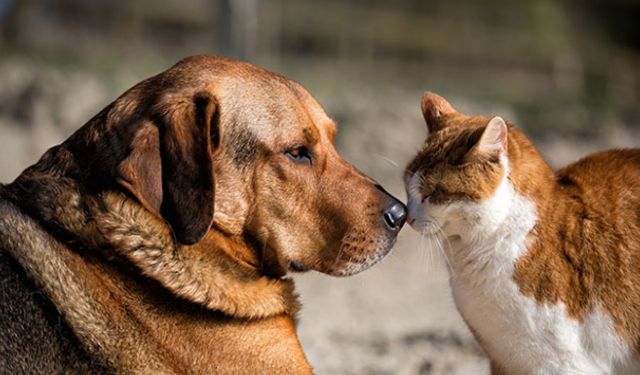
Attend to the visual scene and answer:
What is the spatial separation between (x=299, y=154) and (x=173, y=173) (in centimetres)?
61

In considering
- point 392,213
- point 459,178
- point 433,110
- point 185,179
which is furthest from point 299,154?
point 433,110

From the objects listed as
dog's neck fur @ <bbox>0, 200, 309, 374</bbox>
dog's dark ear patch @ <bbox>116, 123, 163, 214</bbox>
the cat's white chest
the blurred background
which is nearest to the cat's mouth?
the cat's white chest

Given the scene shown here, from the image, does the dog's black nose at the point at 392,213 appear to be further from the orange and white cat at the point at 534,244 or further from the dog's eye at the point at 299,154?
the orange and white cat at the point at 534,244

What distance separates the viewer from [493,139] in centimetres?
427

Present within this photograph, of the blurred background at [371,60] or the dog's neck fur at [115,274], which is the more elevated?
the dog's neck fur at [115,274]

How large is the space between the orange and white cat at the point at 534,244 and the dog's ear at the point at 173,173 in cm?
127

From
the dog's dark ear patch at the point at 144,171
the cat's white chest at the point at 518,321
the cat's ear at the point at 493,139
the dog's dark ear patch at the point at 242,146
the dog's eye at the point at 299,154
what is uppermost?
the dog's dark ear patch at the point at 144,171

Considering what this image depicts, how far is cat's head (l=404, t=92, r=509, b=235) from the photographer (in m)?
4.30

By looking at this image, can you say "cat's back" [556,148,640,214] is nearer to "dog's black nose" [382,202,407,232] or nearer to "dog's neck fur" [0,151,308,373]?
"dog's black nose" [382,202,407,232]

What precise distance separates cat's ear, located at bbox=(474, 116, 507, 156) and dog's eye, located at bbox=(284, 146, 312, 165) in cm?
77

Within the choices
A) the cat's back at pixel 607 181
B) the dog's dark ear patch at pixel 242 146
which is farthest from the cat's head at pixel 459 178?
the dog's dark ear patch at pixel 242 146

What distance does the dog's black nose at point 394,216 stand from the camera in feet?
12.9

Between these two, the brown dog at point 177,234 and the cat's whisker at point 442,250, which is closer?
the brown dog at point 177,234

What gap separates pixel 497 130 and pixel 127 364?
A: 175 centimetres
